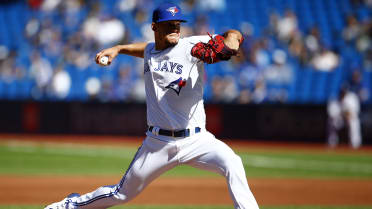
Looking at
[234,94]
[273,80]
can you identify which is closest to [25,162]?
[234,94]

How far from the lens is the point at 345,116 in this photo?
61.1 feet

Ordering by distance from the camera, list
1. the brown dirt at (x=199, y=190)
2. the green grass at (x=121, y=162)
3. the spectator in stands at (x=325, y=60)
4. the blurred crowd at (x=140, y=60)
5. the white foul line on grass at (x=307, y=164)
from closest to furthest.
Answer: the brown dirt at (x=199, y=190)
the green grass at (x=121, y=162)
the white foul line on grass at (x=307, y=164)
the blurred crowd at (x=140, y=60)
the spectator in stands at (x=325, y=60)

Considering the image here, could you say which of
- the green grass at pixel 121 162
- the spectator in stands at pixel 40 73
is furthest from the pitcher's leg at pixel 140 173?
the spectator in stands at pixel 40 73

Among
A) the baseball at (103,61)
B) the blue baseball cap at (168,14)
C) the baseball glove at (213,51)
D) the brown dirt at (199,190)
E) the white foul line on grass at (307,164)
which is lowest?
the white foul line on grass at (307,164)

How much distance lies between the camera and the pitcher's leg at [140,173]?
217 inches

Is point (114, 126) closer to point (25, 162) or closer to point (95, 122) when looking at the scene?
point (95, 122)

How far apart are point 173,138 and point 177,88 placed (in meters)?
0.45

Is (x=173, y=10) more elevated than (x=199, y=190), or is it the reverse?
(x=173, y=10)

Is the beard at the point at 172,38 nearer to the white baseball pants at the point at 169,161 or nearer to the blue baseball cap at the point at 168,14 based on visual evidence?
the blue baseball cap at the point at 168,14

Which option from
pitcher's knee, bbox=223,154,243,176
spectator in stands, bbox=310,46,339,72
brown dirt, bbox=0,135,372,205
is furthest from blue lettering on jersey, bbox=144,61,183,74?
spectator in stands, bbox=310,46,339,72

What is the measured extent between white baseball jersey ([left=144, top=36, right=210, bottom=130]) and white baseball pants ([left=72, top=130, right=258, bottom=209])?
0.15m

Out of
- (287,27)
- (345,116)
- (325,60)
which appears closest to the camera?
(345,116)

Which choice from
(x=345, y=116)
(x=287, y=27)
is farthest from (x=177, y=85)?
(x=287, y=27)

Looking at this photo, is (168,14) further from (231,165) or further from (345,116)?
(345,116)
